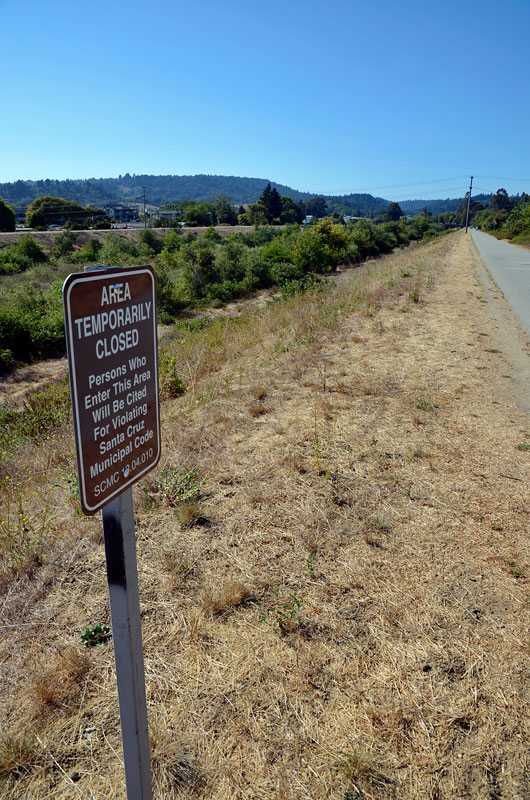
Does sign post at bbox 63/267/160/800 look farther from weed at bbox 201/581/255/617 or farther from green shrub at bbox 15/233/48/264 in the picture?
green shrub at bbox 15/233/48/264

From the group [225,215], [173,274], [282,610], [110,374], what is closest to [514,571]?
[282,610]

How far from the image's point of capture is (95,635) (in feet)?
9.20

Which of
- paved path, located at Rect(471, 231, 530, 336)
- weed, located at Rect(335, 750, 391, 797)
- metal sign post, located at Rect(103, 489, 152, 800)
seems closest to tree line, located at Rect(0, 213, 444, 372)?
paved path, located at Rect(471, 231, 530, 336)

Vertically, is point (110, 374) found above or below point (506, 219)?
below

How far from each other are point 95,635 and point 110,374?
82.6 inches

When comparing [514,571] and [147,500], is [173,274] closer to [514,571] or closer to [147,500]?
[147,500]

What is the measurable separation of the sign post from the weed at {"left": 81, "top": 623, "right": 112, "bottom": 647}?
1.25 m

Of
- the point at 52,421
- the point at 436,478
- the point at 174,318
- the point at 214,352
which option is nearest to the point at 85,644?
the point at 436,478

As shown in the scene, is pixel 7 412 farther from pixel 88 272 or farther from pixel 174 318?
pixel 174 318

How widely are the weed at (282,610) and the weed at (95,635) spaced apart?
35.5 inches

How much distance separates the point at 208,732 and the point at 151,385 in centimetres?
175

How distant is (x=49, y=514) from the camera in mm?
4328

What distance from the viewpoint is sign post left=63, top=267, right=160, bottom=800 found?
4.11ft

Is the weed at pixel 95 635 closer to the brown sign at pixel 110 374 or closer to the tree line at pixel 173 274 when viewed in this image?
the brown sign at pixel 110 374
